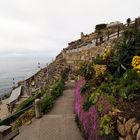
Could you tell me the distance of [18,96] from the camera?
33.9 meters

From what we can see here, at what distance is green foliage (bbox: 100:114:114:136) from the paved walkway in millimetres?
3544

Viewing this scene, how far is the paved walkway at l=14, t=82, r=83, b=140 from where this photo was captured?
11.8 m

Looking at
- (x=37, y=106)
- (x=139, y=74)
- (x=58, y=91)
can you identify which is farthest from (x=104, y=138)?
(x=58, y=91)

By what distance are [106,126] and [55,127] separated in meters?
5.45

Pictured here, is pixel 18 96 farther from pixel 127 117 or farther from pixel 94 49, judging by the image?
pixel 127 117

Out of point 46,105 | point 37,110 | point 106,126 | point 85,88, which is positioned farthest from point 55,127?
point 106,126

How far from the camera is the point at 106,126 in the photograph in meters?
7.70

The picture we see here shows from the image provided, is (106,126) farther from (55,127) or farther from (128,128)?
(55,127)

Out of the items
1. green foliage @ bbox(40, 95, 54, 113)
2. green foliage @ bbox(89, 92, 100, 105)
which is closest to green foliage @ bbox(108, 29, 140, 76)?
green foliage @ bbox(89, 92, 100, 105)

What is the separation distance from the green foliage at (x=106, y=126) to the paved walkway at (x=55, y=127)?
3.54 metres

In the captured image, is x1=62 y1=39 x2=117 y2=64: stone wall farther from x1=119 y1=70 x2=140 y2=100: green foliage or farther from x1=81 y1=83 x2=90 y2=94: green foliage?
x1=119 y1=70 x2=140 y2=100: green foliage

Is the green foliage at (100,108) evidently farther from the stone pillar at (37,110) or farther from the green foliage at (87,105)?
the stone pillar at (37,110)

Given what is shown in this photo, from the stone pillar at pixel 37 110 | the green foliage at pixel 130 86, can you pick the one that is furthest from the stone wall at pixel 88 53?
the green foliage at pixel 130 86

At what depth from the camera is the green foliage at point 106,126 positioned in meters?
7.56
